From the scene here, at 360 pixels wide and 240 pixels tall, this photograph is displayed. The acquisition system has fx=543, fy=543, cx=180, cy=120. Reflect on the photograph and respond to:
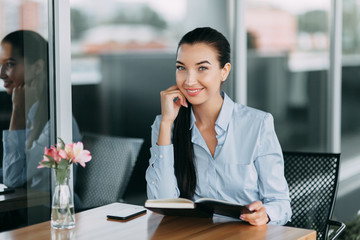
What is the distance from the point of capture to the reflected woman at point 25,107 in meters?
2.34

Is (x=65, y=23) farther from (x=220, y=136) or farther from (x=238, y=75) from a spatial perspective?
(x=238, y=75)

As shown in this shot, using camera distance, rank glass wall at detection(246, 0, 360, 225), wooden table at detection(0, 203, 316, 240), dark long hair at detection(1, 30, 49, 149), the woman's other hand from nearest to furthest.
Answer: wooden table at detection(0, 203, 316, 240) → the woman's other hand → dark long hair at detection(1, 30, 49, 149) → glass wall at detection(246, 0, 360, 225)

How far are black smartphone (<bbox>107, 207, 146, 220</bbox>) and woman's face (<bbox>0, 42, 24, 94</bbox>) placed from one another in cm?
74

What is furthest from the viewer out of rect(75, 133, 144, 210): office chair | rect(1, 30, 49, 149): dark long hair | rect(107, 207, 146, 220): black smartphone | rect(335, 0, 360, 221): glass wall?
rect(335, 0, 360, 221): glass wall

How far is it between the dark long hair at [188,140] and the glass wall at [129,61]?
0.68 metres

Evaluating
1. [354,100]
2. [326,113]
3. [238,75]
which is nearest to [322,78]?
[326,113]

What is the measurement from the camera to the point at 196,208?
1.87m

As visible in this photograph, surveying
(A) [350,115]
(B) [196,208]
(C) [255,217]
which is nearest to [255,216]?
(C) [255,217]

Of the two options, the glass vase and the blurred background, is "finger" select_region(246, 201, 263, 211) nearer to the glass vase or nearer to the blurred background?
the glass vase

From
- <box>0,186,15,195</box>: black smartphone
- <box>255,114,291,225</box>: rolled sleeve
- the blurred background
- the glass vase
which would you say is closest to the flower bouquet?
the glass vase

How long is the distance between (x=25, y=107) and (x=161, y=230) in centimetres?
94

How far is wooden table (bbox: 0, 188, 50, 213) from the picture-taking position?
2383 mm

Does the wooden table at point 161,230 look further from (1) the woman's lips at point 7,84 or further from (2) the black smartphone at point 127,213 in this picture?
(1) the woman's lips at point 7,84

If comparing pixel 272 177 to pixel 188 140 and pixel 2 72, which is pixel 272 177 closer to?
pixel 188 140
